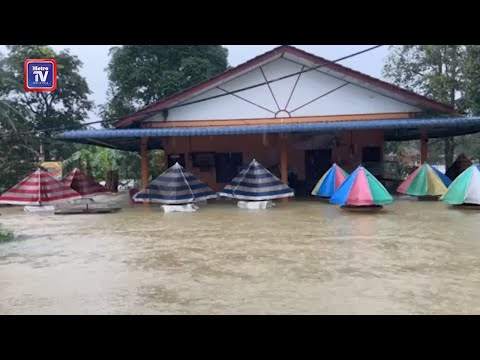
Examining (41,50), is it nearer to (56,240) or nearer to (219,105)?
(219,105)

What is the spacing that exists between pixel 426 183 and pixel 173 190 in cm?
705

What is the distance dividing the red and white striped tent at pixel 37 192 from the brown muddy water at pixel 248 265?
8.11 feet

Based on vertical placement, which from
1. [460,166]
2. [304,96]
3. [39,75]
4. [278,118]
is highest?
[304,96]

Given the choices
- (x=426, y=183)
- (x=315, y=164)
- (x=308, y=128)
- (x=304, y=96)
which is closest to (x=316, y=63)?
(x=304, y=96)

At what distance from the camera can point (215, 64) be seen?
22.2 meters

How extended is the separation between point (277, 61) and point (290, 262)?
930 cm

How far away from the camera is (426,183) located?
12203 millimetres

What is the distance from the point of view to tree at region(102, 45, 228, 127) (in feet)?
67.9

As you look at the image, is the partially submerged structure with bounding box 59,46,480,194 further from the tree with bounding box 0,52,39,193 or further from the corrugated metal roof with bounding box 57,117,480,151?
the tree with bounding box 0,52,39,193

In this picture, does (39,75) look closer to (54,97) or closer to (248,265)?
(248,265)

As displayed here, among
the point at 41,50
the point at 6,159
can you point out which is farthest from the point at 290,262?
the point at 41,50

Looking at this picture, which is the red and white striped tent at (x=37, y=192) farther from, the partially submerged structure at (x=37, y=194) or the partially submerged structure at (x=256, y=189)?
the partially submerged structure at (x=256, y=189)

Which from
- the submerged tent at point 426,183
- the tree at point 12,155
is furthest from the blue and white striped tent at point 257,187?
the tree at point 12,155

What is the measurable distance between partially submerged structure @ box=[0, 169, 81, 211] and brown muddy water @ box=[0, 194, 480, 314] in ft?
8.10
